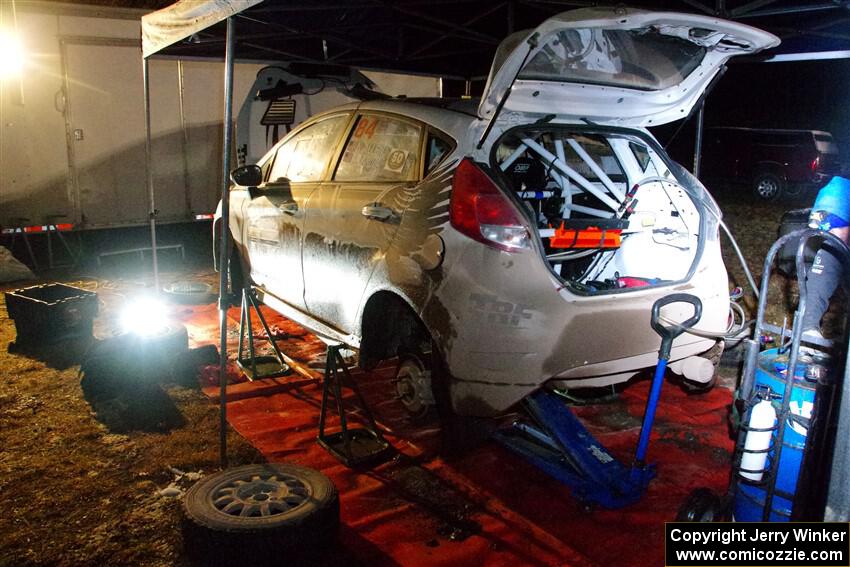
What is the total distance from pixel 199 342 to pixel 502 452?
3.29 m

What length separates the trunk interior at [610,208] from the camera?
11.6ft

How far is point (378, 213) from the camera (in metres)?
3.45

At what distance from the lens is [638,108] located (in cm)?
354

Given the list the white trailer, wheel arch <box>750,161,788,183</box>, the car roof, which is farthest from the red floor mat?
wheel arch <box>750,161,788,183</box>

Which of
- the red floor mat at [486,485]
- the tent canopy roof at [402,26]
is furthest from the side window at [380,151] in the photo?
the red floor mat at [486,485]

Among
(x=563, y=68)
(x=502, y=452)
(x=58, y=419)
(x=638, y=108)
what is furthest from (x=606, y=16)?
(x=58, y=419)

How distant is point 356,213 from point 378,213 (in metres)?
0.28

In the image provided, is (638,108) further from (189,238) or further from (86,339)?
(189,238)

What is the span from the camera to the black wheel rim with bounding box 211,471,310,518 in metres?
2.64

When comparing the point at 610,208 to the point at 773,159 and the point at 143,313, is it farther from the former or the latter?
the point at 773,159

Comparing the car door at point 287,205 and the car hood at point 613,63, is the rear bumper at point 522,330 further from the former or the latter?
the car door at point 287,205

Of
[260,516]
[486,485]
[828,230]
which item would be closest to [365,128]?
[486,485]

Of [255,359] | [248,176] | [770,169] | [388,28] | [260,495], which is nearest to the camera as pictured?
[260,495]

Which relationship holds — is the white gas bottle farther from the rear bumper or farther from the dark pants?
the dark pants
